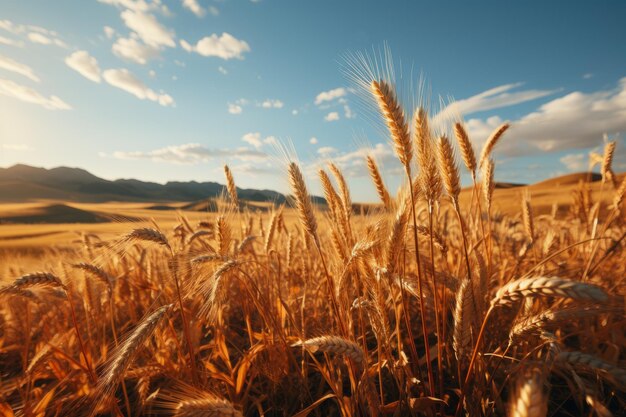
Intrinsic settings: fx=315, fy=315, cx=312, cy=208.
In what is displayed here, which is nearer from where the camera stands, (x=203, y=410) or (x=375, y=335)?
(x=203, y=410)

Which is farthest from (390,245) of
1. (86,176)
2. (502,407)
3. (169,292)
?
(86,176)

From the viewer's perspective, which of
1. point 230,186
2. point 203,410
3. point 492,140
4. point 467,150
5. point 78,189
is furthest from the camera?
point 78,189

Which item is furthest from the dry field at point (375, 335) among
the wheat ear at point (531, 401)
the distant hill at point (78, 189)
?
the distant hill at point (78, 189)

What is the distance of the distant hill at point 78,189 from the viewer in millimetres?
76181

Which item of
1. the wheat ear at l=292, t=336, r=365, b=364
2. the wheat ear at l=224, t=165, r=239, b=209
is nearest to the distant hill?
the wheat ear at l=224, t=165, r=239, b=209

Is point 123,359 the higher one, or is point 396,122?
point 396,122

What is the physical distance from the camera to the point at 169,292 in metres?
3.00

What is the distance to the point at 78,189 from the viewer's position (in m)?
112

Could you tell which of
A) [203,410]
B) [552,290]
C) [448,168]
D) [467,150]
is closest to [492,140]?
[467,150]

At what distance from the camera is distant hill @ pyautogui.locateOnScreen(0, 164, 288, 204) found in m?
76.2

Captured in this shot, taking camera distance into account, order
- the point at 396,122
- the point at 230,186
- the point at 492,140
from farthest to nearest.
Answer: the point at 230,186
the point at 492,140
the point at 396,122

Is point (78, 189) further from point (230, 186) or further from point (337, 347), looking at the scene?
point (337, 347)

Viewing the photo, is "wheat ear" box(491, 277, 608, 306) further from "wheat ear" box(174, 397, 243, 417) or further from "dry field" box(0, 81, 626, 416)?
"wheat ear" box(174, 397, 243, 417)

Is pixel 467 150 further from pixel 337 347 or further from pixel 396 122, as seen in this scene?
pixel 337 347
